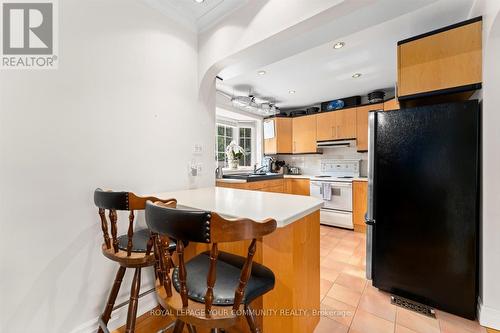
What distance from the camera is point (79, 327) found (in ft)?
4.35

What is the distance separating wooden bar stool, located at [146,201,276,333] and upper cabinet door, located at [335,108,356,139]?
11.6 feet

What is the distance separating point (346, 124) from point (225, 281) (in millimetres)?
3741

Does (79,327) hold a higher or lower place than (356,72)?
lower

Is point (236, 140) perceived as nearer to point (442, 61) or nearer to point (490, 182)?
point (442, 61)

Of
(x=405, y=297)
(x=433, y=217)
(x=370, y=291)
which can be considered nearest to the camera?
(x=433, y=217)

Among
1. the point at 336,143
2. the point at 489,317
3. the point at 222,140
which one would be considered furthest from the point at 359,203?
the point at 222,140

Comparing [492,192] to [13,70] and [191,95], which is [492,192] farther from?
[13,70]

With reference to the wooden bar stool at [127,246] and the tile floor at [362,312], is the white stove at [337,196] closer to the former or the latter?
the tile floor at [362,312]

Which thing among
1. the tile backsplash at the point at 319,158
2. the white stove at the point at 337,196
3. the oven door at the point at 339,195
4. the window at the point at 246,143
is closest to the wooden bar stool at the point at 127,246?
the white stove at the point at 337,196

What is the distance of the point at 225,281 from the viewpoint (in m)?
0.89

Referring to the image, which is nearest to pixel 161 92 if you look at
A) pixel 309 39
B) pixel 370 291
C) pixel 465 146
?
pixel 309 39

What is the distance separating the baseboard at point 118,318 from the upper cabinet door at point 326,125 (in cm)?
369

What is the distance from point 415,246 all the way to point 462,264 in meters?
0.27

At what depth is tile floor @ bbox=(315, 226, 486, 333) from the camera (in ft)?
4.81
